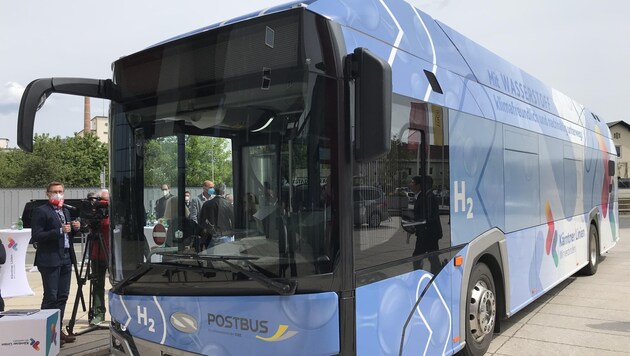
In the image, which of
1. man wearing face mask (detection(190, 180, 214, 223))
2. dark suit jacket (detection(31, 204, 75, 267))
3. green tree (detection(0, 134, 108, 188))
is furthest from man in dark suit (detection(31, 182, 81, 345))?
green tree (detection(0, 134, 108, 188))

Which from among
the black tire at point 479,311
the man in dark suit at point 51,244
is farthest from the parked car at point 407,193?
the man in dark suit at point 51,244

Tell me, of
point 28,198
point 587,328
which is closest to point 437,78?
point 587,328

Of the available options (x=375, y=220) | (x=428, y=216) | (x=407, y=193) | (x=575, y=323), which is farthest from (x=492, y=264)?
(x=375, y=220)

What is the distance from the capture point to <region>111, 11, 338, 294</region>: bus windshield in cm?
286

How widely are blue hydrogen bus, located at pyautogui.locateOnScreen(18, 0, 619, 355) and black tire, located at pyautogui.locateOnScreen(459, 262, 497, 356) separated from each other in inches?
0.9

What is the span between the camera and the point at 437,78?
4.09 m

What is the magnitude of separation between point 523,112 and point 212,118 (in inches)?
163

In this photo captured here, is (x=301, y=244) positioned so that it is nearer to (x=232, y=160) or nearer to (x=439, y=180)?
(x=232, y=160)

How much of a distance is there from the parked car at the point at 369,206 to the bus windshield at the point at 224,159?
208 mm

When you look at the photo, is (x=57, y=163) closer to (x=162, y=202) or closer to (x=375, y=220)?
(x=162, y=202)

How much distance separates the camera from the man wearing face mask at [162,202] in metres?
3.46

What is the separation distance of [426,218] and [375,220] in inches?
29.2

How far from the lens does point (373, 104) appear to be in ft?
8.95

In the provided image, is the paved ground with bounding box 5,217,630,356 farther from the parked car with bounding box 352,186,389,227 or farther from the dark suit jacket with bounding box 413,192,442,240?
the parked car with bounding box 352,186,389,227
